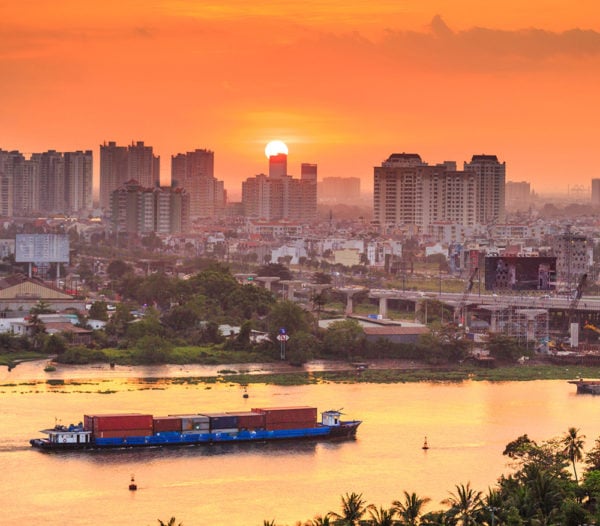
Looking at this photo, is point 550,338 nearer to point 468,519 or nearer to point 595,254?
point 468,519

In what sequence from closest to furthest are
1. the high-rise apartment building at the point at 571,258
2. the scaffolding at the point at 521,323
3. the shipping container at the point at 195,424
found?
the shipping container at the point at 195,424 → the scaffolding at the point at 521,323 → the high-rise apartment building at the point at 571,258

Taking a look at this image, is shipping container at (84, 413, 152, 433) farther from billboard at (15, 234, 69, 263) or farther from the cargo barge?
billboard at (15, 234, 69, 263)

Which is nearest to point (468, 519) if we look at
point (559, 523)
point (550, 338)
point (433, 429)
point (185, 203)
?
point (559, 523)

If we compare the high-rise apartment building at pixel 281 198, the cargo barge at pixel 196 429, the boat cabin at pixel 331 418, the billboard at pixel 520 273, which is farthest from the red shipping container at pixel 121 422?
the high-rise apartment building at pixel 281 198

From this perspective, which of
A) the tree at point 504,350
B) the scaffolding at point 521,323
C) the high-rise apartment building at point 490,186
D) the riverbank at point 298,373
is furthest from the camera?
the high-rise apartment building at point 490,186

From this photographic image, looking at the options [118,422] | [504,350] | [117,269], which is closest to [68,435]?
[118,422]

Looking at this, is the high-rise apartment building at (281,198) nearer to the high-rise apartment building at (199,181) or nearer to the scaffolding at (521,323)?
the high-rise apartment building at (199,181)

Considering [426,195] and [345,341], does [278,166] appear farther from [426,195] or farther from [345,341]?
[345,341]
